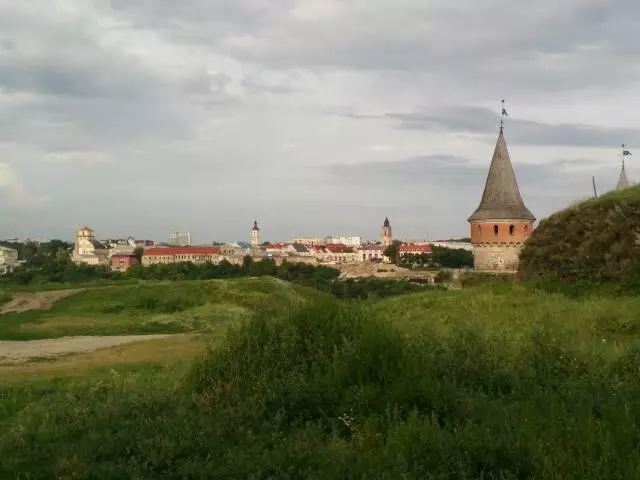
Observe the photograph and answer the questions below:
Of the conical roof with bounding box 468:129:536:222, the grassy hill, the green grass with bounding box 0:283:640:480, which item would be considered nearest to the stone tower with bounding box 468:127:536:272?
the conical roof with bounding box 468:129:536:222

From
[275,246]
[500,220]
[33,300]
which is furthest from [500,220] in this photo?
[275,246]

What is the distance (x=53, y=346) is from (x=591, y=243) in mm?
9147

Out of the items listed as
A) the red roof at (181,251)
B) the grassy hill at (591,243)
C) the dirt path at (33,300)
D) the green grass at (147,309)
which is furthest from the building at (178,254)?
the grassy hill at (591,243)

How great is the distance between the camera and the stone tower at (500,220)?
26359 mm

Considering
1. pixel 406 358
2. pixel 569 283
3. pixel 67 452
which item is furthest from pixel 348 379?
pixel 569 283

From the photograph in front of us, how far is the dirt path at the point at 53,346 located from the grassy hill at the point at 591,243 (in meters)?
7.30

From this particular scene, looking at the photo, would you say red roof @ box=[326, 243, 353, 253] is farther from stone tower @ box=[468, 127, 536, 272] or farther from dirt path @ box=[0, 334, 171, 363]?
dirt path @ box=[0, 334, 171, 363]

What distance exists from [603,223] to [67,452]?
367 inches

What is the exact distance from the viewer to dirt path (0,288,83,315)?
18203mm

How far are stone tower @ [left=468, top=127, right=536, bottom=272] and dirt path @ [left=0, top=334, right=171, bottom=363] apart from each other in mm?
16144

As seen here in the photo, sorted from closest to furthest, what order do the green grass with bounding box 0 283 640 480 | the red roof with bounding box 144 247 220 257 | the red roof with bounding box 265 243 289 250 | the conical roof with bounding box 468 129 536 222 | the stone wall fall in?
the green grass with bounding box 0 283 640 480
the stone wall
the conical roof with bounding box 468 129 536 222
the red roof with bounding box 144 247 220 257
the red roof with bounding box 265 243 289 250

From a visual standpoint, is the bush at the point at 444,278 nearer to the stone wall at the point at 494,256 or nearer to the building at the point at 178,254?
the stone wall at the point at 494,256

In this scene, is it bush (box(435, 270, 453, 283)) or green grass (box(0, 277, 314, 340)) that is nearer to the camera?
green grass (box(0, 277, 314, 340))

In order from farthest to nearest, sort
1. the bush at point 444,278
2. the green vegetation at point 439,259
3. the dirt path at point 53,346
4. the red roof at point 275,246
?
the red roof at point 275,246
the green vegetation at point 439,259
the bush at point 444,278
the dirt path at point 53,346
